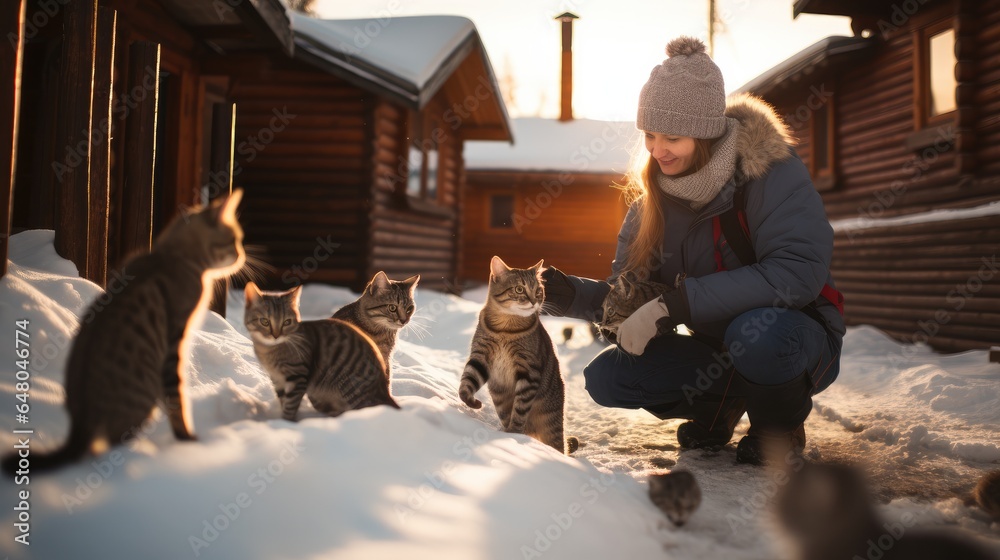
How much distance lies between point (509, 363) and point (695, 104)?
176cm

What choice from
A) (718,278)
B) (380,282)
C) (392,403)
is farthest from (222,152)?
(718,278)

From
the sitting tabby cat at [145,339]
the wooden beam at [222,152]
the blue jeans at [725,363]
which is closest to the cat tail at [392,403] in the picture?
the sitting tabby cat at [145,339]

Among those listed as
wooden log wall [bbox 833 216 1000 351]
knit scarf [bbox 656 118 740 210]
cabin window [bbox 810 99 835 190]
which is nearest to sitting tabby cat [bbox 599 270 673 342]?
knit scarf [bbox 656 118 740 210]

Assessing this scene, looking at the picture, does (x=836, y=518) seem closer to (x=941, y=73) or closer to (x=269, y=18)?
(x=269, y=18)

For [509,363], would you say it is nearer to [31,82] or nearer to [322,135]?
[31,82]

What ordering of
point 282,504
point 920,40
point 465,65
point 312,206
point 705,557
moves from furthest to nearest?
point 465,65 < point 312,206 < point 920,40 < point 705,557 < point 282,504

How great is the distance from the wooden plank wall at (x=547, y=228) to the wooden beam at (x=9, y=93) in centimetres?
1839

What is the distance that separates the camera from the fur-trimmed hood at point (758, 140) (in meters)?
3.37

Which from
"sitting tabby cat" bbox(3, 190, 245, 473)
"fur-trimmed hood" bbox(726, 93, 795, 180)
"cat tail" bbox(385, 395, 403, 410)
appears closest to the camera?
"sitting tabby cat" bbox(3, 190, 245, 473)

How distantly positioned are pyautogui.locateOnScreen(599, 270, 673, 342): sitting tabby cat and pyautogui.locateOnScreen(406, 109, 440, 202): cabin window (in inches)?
354

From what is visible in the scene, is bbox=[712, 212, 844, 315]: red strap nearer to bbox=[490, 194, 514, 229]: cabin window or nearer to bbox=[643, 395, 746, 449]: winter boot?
bbox=[643, 395, 746, 449]: winter boot

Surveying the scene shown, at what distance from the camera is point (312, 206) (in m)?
11.0

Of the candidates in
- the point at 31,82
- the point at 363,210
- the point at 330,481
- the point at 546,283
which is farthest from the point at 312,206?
the point at 330,481

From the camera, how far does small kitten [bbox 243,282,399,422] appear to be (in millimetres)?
2629
